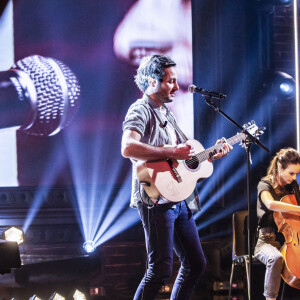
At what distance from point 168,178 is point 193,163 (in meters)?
0.31

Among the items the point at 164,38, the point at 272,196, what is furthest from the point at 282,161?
the point at 164,38

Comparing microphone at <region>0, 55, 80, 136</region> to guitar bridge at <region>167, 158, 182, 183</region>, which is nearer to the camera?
guitar bridge at <region>167, 158, 182, 183</region>

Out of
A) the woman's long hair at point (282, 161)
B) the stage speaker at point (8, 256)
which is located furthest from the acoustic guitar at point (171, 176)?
the woman's long hair at point (282, 161)

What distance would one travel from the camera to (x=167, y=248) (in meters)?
2.77

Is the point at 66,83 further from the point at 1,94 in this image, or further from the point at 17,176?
the point at 17,176

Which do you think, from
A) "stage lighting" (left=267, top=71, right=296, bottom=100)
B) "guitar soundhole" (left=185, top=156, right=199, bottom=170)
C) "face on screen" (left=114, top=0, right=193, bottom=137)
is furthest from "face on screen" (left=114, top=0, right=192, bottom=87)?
"guitar soundhole" (left=185, top=156, right=199, bottom=170)

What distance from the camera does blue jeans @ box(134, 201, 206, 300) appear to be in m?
2.77

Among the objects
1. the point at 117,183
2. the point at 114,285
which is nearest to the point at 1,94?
the point at 117,183

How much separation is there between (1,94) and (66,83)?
654 millimetres

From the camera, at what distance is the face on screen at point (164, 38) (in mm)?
5098

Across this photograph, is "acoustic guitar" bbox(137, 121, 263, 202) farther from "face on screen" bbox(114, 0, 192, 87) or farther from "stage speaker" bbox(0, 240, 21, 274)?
"face on screen" bbox(114, 0, 192, 87)

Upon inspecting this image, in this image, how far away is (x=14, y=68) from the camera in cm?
485

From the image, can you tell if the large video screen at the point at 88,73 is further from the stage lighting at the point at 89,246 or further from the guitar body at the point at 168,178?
the guitar body at the point at 168,178

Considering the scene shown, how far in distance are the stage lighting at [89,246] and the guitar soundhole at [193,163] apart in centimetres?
190
